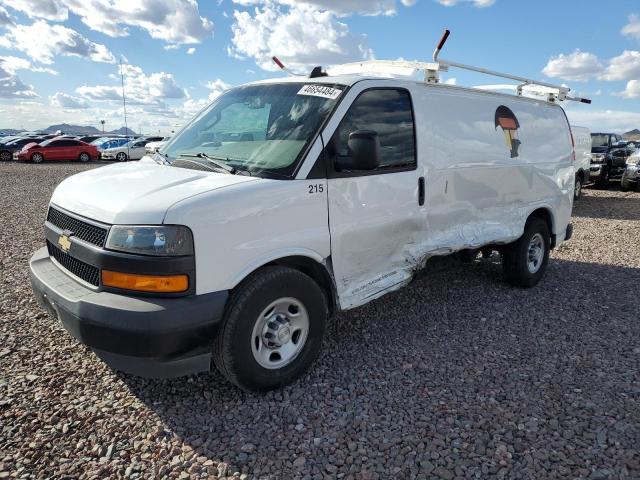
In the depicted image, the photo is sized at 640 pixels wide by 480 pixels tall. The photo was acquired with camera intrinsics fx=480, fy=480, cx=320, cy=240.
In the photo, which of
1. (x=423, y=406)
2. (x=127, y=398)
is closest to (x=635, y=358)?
(x=423, y=406)

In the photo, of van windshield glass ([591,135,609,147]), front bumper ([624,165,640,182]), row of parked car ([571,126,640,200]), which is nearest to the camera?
row of parked car ([571,126,640,200])

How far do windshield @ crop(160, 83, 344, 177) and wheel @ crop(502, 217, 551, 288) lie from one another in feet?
10.4

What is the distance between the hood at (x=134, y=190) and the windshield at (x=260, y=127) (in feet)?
0.86

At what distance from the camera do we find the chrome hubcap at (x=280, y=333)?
→ 316 cm

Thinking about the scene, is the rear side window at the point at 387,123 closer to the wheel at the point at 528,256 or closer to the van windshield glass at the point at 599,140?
the wheel at the point at 528,256

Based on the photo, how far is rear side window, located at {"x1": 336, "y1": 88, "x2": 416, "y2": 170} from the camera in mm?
3535

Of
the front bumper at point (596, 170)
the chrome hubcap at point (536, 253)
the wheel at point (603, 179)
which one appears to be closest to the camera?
the chrome hubcap at point (536, 253)

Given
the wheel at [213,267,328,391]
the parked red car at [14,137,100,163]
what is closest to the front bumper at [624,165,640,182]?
the wheel at [213,267,328,391]

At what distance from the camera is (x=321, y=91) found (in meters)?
3.61

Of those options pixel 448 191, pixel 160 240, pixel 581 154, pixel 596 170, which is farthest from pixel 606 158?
pixel 160 240

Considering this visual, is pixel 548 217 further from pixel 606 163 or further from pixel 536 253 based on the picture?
pixel 606 163

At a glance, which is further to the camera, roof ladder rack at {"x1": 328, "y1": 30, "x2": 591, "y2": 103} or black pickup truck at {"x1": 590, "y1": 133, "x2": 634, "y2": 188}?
black pickup truck at {"x1": 590, "y1": 133, "x2": 634, "y2": 188}

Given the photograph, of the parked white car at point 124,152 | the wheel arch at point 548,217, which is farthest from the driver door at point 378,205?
the parked white car at point 124,152

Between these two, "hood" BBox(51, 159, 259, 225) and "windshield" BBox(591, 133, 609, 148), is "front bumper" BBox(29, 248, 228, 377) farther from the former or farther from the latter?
"windshield" BBox(591, 133, 609, 148)
